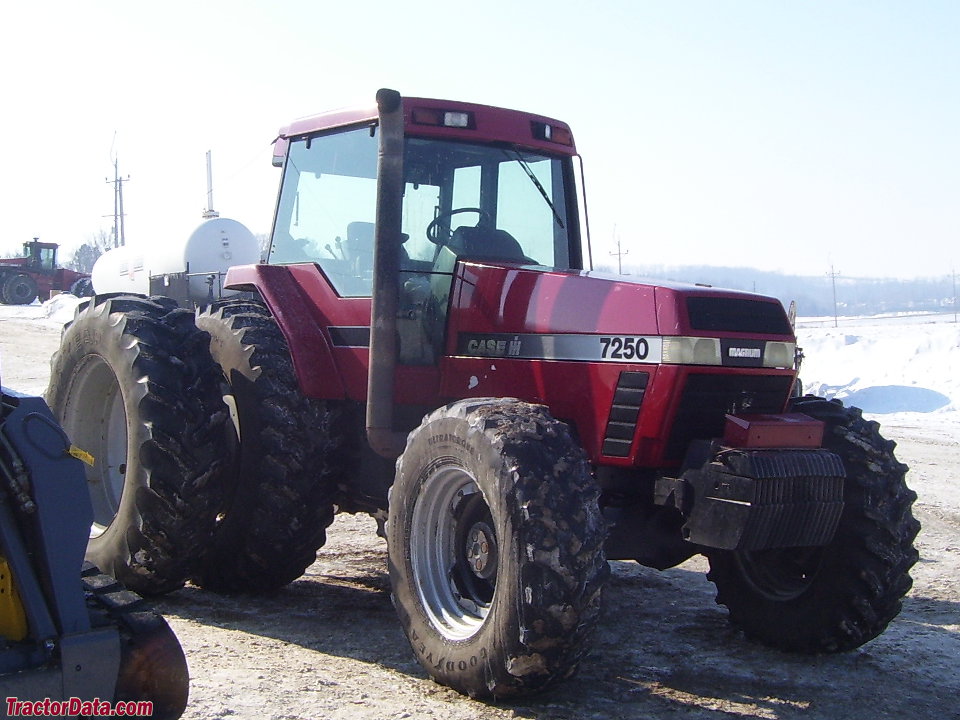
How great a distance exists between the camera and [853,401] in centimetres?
2011

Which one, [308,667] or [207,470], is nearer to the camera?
[308,667]

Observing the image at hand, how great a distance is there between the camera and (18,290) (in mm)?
42406

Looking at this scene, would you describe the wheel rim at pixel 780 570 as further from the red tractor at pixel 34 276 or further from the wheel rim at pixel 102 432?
the red tractor at pixel 34 276

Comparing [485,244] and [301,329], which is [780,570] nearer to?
[485,244]

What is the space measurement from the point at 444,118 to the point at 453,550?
247cm

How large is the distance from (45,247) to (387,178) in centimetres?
4221

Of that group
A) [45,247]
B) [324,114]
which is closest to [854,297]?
[45,247]

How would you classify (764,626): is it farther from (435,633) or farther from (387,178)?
(387,178)

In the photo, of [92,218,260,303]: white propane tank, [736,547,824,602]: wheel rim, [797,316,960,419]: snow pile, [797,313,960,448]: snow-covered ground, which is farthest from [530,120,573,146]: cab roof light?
[92,218,260,303]: white propane tank

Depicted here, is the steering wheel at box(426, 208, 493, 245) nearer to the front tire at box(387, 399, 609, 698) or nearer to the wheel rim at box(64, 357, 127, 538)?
the front tire at box(387, 399, 609, 698)

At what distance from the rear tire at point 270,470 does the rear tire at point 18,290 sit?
39.6 m

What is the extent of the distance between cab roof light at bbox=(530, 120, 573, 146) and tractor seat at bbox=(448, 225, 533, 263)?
0.66m

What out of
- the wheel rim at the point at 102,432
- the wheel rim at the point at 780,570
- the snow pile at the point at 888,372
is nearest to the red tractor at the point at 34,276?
the snow pile at the point at 888,372

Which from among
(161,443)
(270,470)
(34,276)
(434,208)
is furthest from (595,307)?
(34,276)
